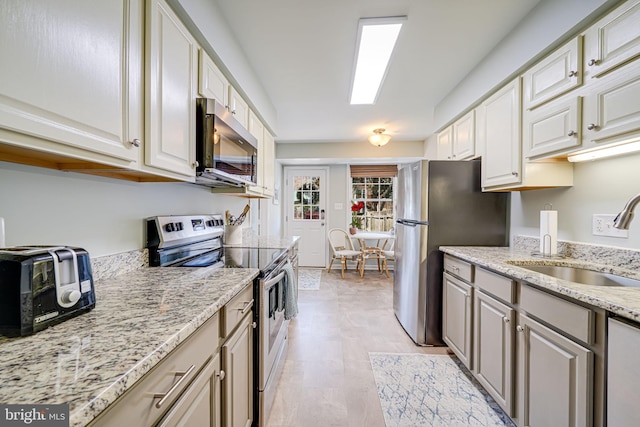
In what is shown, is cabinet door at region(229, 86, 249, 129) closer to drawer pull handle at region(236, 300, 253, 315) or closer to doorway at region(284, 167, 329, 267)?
drawer pull handle at region(236, 300, 253, 315)

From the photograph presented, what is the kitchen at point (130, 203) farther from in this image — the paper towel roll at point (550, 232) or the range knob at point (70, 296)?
the range knob at point (70, 296)

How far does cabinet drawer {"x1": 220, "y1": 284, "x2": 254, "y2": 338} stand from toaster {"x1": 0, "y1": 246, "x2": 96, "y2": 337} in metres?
0.40

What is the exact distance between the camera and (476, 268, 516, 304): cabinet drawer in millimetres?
1406

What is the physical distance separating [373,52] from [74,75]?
1907 millimetres

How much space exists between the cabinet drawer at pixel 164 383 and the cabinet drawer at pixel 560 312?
1349 mm

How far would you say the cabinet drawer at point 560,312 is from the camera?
985 mm

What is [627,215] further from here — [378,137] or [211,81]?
[378,137]

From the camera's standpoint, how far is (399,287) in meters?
2.76

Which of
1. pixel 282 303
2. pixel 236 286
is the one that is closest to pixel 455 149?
pixel 282 303

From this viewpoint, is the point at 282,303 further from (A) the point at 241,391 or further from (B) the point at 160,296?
(B) the point at 160,296

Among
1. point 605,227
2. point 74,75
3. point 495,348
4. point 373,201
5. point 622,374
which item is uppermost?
point 74,75

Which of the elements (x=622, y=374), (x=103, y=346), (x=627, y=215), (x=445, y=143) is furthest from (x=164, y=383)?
(x=445, y=143)

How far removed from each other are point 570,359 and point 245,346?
1.33m

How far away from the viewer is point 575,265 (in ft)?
5.07
